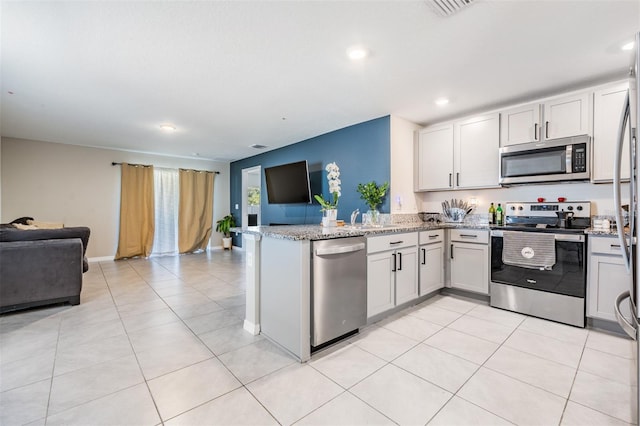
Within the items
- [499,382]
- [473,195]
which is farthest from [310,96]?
[499,382]

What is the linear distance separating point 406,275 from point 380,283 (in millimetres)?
450

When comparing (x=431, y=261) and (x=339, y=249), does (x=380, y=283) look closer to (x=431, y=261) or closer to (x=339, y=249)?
(x=339, y=249)

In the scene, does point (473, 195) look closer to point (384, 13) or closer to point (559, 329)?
point (559, 329)

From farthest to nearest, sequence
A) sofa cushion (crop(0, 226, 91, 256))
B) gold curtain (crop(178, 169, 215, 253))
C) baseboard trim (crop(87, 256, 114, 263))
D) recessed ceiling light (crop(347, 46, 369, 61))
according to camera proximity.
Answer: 1. gold curtain (crop(178, 169, 215, 253))
2. baseboard trim (crop(87, 256, 114, 263))
3. sofa cushion (crop(0, 226, 91, 256))
4. recessed ceiling light (crop(347, 46, 369, 61))

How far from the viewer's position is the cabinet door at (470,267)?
315 centimetres

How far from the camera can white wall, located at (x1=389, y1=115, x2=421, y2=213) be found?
147 inches

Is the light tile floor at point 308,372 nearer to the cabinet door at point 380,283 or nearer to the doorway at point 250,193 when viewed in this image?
the cabinet door at point 380,283

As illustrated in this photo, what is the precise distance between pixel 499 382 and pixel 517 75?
260 cm

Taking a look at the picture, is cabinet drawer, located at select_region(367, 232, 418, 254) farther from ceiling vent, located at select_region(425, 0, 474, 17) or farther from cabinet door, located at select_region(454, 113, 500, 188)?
ceiling vent, located at select_region(425, 0, 474, 17)

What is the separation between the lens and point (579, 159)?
2.72m

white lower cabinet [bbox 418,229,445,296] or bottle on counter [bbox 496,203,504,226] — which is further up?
bottle on counter [bbox 496,203,504,226]

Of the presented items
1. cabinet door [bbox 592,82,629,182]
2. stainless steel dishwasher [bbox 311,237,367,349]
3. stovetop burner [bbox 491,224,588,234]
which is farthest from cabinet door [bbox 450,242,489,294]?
stainless steel dishwasher [bbox 311,237,367,349]

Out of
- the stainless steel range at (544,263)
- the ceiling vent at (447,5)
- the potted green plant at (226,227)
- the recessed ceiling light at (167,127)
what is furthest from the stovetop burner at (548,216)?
the potted green plant at (226,227)

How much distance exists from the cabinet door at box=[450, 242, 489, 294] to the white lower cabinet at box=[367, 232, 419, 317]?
0.67 metres
